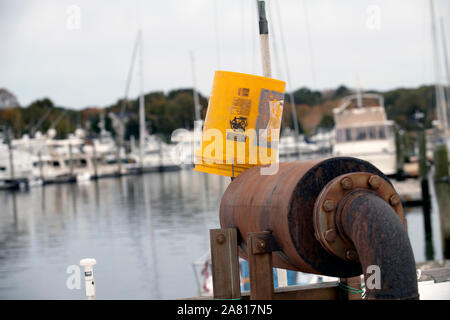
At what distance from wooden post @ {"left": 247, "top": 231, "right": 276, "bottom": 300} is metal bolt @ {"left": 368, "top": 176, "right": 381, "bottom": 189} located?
705 millimetres

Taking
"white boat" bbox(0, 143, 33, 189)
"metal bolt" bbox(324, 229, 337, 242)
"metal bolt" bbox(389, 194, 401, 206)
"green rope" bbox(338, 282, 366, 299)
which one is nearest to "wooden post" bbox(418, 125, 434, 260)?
"green rope" bbox(338, 282, 366, 299)

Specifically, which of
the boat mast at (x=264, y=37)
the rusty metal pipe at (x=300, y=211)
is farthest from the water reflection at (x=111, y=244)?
the rusty metal pipe at (x=300, y=211)

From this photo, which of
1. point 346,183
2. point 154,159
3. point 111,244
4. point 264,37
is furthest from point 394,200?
point 154,159

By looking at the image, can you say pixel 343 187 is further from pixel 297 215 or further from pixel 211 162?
pixel 211 162

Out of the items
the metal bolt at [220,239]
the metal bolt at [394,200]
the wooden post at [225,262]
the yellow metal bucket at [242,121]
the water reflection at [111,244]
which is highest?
the yellow metal bucket at [242,121]

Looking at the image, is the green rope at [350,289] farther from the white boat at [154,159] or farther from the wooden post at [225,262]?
the white boat at [154,159]

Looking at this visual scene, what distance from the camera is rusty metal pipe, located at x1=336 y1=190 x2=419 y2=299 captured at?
3055 millimetres

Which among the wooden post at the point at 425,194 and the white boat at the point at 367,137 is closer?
the wooden post at the point at 425,194

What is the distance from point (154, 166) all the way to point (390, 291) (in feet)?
418

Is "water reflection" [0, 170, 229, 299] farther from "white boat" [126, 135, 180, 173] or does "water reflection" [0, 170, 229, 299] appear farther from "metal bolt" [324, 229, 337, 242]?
"white boat" [126, 135, 180, 173]

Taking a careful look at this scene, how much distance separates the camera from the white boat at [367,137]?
127ft

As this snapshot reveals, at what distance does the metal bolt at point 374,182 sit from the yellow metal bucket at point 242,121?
1119 millimetres
